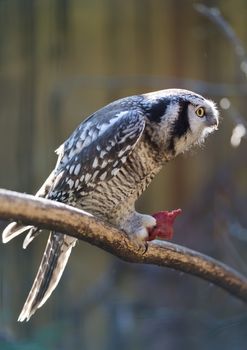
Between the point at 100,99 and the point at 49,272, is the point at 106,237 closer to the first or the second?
the point at 49,272

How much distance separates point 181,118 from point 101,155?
0.79 ft

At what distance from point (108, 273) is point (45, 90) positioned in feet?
2.89

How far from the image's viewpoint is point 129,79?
4.00 m

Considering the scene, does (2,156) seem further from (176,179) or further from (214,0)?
(214,0)

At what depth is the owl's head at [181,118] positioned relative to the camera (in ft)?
7.73

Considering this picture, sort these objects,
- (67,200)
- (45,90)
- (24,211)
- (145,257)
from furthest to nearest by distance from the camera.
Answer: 1. (45,90)
2. (67,200)
3. (145,257)
4. (24,211)

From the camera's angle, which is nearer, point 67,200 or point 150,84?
point 67,200

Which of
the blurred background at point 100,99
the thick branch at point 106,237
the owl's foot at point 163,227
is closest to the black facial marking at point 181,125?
the owl's foot at point 163,227

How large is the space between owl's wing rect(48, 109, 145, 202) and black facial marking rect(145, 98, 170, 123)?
3 cm

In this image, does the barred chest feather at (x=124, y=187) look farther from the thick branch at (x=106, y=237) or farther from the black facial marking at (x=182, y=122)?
the thick branch at (x=106, y=237)

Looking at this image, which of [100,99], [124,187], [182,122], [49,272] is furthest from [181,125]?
[100,99]

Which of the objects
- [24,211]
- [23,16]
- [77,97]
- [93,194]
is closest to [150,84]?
[77,97]

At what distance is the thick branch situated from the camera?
162 centimetres

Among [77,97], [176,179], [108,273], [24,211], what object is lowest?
[108,273]
